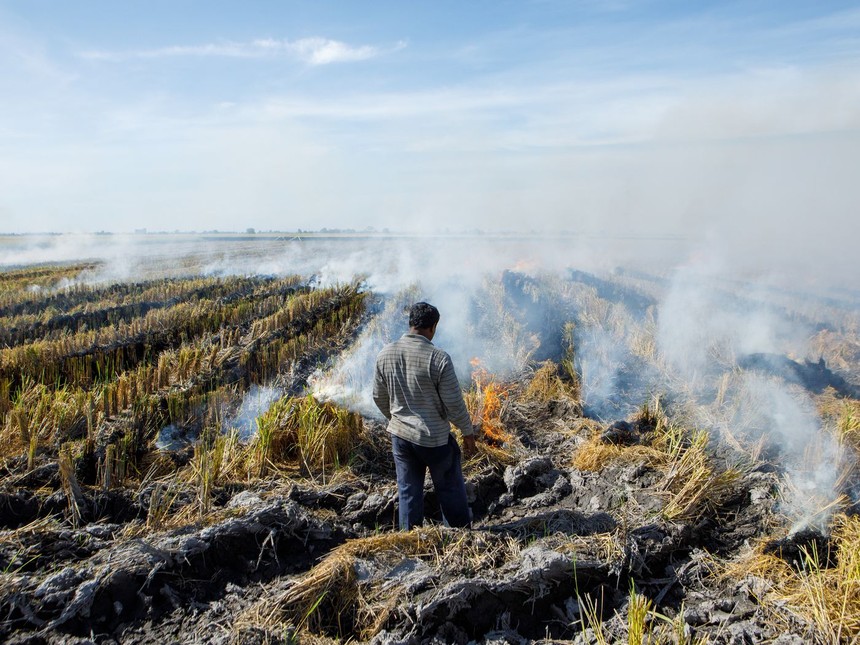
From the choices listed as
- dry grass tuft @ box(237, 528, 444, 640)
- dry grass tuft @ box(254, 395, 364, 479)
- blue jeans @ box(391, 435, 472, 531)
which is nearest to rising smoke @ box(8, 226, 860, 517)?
dry grass tuft @ box(254, 395, 364, 479)

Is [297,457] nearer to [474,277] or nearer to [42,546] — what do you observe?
[42,546]

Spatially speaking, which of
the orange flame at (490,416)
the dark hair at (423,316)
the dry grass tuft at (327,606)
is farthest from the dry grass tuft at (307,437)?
the dark hair at (423,316)

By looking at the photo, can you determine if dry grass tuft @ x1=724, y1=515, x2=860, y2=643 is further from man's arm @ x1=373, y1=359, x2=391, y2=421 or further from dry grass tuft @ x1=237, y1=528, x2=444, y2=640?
man's arm @ x1=373, y1=359, x2=391, y2=421

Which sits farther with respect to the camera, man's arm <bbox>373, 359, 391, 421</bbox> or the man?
man's arm <bbox>373, 359, 391, 421</bbox>

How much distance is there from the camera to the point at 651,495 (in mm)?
4293

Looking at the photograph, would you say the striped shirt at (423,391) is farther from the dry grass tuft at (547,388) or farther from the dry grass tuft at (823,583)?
the dry grass tuft at (547,388)

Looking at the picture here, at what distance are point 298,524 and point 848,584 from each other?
10.8ft

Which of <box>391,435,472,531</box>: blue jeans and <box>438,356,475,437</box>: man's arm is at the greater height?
<box>438,356,475,437</box>: man's arm

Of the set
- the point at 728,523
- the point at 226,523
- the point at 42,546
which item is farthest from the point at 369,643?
the point at 728,523

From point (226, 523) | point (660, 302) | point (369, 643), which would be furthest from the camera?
point (660, 302)

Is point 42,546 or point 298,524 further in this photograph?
point 298,524

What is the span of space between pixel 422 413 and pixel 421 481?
21.7 inches

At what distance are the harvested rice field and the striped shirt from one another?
26.4 inches

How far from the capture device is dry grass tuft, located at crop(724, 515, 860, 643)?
2.91 metres
